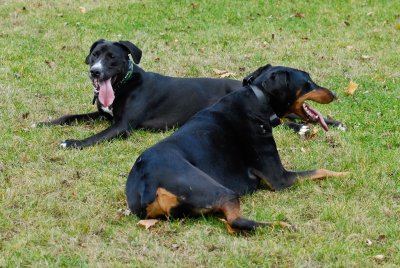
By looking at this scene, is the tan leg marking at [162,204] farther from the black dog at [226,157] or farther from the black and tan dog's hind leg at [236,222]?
the black and tan dog's hind leg at [236,222]

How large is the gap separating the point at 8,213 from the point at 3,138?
93.3 inches

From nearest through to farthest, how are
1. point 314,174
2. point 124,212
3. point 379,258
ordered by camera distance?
point 379,258
point 124,212
point 314,174

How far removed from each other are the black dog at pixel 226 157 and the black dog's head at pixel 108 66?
2.24 meters

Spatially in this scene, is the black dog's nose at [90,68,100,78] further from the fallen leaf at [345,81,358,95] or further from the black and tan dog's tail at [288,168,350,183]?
the fallen leaf at [345,81,358,95]

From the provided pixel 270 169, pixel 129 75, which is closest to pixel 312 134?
pixel 270 169

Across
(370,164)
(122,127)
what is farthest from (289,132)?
(122,127)

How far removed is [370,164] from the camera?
282 inches

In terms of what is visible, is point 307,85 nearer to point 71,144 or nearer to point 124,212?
point 124,212

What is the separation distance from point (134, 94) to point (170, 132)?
0.68 m

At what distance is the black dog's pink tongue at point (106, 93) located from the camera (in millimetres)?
8531

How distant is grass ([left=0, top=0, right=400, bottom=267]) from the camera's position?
5.25 m

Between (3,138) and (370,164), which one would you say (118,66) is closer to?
(3,138)

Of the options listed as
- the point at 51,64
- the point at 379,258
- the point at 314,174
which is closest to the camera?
the point at 379,258

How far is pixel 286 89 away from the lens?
6578mm
